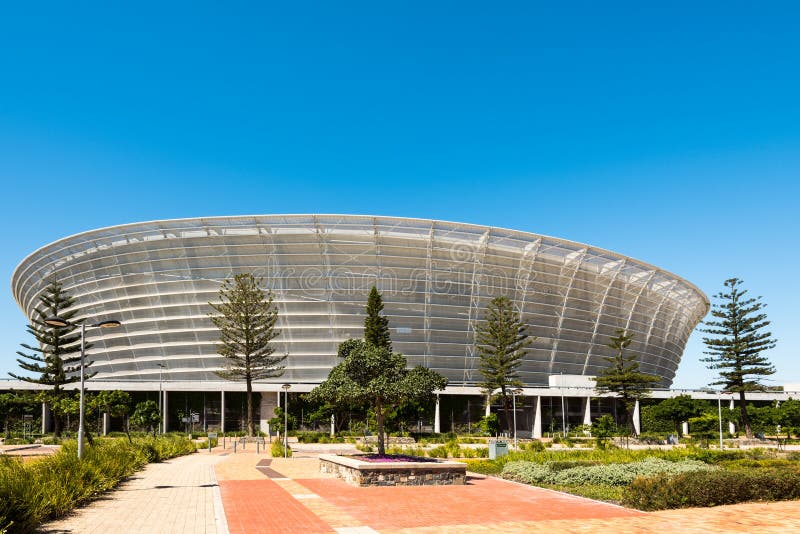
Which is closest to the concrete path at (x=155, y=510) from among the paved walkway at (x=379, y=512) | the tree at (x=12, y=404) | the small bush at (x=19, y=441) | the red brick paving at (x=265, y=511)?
the paved walkway at (x=379, y=512)

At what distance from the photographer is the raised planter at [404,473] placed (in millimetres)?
20906

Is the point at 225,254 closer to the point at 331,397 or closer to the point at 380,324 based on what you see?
the point at 380,324

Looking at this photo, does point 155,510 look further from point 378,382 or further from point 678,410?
point 678,410

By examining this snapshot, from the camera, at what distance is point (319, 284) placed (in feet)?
223

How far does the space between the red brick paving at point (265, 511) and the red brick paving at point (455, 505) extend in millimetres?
882

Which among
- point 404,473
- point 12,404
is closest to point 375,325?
point 12,404

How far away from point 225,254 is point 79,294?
726 inches

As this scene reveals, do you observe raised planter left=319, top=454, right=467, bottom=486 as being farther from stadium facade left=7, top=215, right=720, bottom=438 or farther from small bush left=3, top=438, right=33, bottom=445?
stadium facade left=7, top=215, right=720, bottom=438

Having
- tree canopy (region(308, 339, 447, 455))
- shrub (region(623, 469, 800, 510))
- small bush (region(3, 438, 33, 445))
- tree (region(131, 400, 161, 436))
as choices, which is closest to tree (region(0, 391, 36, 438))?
small bush (region(3, 438, 33, 445))

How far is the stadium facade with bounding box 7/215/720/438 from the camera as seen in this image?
67.2 metres

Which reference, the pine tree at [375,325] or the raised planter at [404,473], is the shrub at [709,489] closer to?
the raised planter at [404,473]

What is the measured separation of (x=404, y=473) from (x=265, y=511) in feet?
21.5

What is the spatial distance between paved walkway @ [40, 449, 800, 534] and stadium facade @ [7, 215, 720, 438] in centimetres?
4580

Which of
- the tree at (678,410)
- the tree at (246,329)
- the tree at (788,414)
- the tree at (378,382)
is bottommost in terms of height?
the tree at (788,414)
